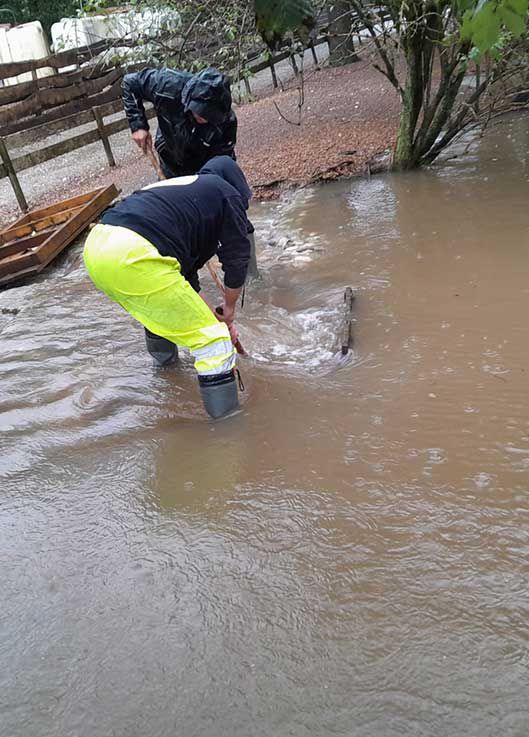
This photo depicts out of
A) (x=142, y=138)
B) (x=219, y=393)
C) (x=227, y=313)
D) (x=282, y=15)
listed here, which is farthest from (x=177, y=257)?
(x=142, y=138)

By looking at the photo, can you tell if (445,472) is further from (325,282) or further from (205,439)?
(325,282)

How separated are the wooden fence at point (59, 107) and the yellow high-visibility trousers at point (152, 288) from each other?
7729 millimetres

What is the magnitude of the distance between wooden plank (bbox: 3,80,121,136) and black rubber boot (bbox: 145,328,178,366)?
32.3 feet

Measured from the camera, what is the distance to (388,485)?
2.63m

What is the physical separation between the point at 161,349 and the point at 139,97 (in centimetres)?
201

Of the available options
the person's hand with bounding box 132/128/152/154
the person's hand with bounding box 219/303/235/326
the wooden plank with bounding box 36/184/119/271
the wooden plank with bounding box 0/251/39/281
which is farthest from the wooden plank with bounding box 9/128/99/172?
the person's hand with bounding box 219/303/235/326

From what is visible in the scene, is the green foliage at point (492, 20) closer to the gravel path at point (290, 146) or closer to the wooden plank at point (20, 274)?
the wooden plank at point (20, 274)

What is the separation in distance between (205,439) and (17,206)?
862cm

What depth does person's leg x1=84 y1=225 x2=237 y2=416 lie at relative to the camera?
2764mm

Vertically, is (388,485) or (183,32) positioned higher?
(183,32)

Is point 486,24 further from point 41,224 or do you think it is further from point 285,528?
point 41,224

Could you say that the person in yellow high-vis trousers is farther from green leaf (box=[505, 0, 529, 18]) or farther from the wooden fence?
the wooden fence

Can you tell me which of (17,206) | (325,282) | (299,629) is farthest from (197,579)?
(17,206)

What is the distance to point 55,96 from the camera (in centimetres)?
1345
